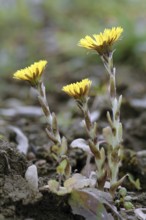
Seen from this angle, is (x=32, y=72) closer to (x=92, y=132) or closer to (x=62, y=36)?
(x=92, y=132)

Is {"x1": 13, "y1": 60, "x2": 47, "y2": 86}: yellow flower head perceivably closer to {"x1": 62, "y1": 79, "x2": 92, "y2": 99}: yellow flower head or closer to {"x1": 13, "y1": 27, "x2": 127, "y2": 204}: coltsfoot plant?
{"x1": 13, "y1": 27, "x2": 127, "y2": 204}: coltsfoot plant

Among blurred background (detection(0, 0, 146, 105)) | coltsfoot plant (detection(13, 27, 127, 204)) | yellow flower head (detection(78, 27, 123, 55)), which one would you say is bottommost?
coltsfoot plant (detection(13, 27, 127, 204))

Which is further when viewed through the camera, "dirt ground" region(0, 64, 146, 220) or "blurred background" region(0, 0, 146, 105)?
"blurred background" region(0, 0, 146, 105)

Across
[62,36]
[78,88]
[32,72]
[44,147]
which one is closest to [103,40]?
[78,88]

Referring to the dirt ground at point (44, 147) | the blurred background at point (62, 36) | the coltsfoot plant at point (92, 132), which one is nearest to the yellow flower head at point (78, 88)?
the coltsfoot plant at point (92, 132)

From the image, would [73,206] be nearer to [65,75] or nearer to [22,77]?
[22,77]

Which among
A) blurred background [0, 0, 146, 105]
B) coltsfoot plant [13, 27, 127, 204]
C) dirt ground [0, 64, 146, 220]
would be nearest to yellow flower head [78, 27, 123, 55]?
coltsfoot plant [13, 27, 127, 204]

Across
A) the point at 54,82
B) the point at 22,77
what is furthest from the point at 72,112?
the point at 22,77
